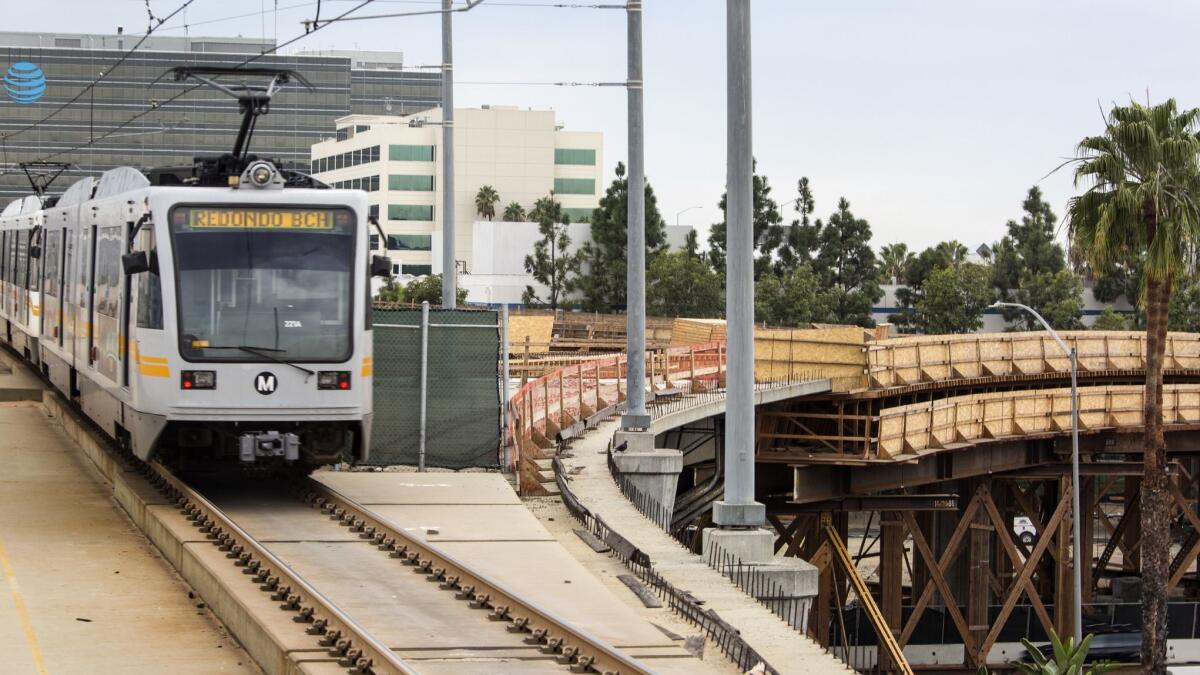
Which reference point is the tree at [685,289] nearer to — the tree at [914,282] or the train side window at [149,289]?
the tree at [914,282]

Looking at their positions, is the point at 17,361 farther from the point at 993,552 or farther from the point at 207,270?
the point at 993,552

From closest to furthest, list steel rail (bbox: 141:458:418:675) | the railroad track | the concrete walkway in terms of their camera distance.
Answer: steel rail (bbox: 141:458:418:675) → the railroad track → the concrete walkway

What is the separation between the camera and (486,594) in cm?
1335

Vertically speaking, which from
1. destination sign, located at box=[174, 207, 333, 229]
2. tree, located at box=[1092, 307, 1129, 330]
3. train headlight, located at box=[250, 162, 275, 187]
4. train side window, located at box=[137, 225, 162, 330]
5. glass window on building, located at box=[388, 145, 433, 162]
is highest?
glass window on building, located at box=[388, 145, 433, 162]

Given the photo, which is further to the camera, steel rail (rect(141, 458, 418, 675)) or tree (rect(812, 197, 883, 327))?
tree (rect(812, 197, 883, 327))

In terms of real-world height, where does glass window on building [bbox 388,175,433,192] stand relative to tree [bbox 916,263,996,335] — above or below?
above

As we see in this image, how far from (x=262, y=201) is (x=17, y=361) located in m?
20.6

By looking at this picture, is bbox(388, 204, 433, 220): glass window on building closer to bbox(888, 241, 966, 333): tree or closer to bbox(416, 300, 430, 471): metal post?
bbox(888, 241, 966, 333): tree

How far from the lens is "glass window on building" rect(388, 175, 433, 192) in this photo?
387ft

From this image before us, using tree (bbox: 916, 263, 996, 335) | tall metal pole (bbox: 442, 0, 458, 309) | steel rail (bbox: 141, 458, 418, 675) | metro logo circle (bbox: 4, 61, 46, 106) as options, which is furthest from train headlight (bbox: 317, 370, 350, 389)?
metro logo circle (bbox: 4, 61, 46, 106)

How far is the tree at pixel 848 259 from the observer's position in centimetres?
8100

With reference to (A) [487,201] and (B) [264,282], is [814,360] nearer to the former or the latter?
(B) [264,282]

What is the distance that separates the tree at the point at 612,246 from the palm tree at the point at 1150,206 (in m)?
49.0

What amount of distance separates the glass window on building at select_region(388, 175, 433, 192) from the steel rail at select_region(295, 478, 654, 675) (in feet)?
330
